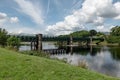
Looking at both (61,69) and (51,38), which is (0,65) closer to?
(61,69)

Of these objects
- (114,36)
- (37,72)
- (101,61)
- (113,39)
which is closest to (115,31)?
(114,36)

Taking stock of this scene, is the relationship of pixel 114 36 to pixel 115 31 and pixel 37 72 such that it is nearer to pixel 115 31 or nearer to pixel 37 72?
pixel 115 31

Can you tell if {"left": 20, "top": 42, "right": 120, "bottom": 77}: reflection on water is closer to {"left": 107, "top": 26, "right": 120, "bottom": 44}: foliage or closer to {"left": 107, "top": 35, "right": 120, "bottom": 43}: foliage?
{"left": 107, "top": 35, "right": 120, "bottom": 43}: foliage

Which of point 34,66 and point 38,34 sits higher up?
point 38,34

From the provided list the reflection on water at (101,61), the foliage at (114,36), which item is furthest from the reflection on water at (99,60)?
the foliage at (114,36)

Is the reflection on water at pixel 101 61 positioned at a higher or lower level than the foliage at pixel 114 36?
lower

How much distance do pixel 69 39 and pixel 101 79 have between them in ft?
464

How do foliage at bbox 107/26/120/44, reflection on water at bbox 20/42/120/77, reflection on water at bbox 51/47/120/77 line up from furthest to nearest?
1. foliage at bbox 107/26/120/44
2. reflection on water at bbox 20/42/120/77
3. reflection on water at bbox 51/47/120/77

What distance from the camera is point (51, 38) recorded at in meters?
126

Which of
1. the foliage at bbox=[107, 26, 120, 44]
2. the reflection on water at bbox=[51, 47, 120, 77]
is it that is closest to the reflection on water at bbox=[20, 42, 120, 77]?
the reflection on water at bbox=[51, 47, 120, 77]

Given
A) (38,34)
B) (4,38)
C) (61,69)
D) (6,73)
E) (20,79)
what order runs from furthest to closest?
1. (38,34)
2. (4,38)
3. (61,69)
4. (6,73)
5. (20,79)

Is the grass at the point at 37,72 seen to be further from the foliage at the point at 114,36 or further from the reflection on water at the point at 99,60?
the foliage at the point at 114,36

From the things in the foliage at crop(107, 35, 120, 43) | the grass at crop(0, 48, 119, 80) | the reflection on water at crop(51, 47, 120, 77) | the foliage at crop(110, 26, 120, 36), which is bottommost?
the reflection on water at crop(51, 47, 120, 77)

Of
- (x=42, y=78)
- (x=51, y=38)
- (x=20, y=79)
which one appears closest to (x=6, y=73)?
(x=20, y=79)
